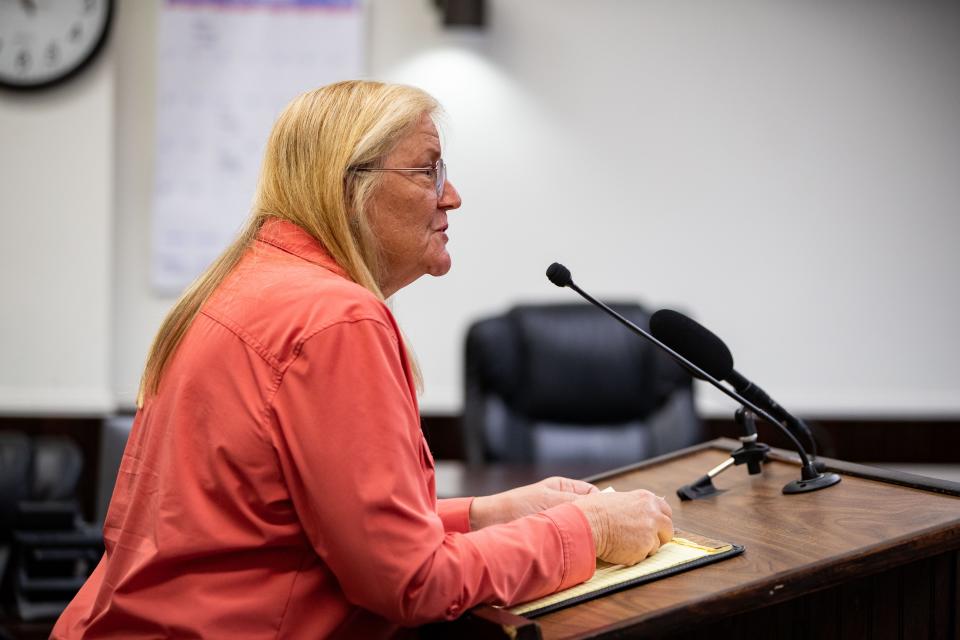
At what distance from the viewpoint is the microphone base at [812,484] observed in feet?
4.88

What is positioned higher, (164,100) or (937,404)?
(164,100)

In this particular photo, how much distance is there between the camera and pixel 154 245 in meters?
4.17

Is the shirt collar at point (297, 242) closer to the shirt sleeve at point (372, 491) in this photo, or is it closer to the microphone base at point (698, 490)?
the shirt sleeve at point (372, 491)

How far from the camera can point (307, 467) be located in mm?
1137

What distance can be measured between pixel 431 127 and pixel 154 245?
2.99 m

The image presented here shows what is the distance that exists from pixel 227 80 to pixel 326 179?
9.82 ft

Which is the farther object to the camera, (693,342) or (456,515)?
(693,342)

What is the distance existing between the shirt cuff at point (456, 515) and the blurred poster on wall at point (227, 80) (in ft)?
9.36

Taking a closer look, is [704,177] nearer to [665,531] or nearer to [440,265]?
[440,265]

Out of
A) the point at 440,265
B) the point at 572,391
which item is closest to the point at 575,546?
the point at 440,265

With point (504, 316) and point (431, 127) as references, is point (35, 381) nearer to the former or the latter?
point (504, 316)

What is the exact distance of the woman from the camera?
1.13 metres

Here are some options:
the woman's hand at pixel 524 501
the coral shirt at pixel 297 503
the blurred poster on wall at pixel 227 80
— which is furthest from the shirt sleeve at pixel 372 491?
the blurred poster on wall at pixel 227 80

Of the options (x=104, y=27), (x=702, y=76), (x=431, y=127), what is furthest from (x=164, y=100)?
(x=431, y=127)
